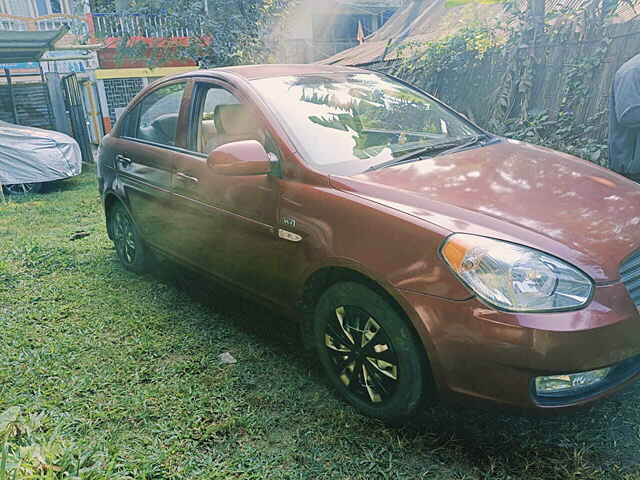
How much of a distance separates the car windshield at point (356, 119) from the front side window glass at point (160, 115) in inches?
32.5

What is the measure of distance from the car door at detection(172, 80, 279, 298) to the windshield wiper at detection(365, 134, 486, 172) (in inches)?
22.8

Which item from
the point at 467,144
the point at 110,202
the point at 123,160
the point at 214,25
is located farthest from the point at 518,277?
the point at 214,25

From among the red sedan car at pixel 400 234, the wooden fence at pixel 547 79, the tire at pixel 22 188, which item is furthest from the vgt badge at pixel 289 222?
the tire at pixel 22 188

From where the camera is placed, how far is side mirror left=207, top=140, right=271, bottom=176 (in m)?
2.73

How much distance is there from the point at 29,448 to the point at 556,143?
235 inches

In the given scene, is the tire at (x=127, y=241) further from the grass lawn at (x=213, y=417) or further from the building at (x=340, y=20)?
the building at (x=340, y=20)

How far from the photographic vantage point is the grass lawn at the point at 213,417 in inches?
88.6

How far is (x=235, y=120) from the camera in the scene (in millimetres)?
3281

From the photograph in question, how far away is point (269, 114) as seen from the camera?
116 inches

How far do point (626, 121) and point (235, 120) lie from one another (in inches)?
123

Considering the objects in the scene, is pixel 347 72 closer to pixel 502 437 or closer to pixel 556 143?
pixel 502 437

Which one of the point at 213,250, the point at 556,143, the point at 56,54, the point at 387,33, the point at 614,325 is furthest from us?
the point at 56,54

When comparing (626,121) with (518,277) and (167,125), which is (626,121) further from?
(167,125)

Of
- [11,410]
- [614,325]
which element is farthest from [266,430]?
[614,325]
